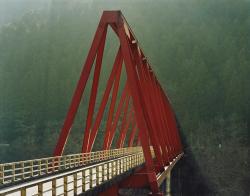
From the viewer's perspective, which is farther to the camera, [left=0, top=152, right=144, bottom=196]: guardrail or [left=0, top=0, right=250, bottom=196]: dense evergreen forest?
[left=0, top=0, right=250, bottom=196]: dense evergreen forest

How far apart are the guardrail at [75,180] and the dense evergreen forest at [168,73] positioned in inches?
2467

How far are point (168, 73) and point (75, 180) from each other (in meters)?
102

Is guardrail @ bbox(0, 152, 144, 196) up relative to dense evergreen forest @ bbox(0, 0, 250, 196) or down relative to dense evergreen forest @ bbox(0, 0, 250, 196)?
down

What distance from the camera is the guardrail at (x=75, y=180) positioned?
14.4 meters

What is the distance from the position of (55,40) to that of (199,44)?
4739 cm

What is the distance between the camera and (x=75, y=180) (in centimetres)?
1742

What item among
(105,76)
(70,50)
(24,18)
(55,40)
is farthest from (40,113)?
(24,18)

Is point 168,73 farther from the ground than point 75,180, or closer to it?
farther from the ground

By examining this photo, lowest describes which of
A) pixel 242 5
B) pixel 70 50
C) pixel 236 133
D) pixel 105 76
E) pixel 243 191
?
pixel 243 191

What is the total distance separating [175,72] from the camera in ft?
391

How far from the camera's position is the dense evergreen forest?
313ft

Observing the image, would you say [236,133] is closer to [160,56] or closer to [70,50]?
[160,56]

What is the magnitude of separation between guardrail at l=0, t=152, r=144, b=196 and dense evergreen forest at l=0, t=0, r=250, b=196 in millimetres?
62668

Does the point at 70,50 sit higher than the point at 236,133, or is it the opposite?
the point at 70,50
